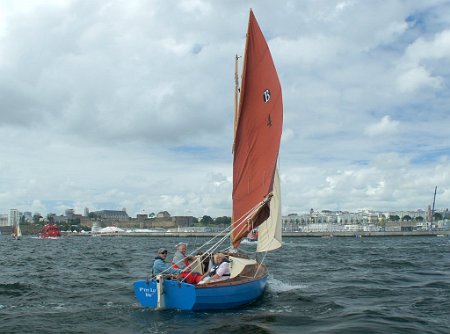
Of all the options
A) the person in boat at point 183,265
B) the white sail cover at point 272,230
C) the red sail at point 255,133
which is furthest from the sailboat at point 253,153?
the white sail cover at point 272,230

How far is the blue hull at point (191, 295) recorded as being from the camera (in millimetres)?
16562

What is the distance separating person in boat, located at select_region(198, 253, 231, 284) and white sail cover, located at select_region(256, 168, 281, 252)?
4.58 meters

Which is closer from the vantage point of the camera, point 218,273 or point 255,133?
point 218,273

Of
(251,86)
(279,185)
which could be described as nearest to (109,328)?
(251,86)

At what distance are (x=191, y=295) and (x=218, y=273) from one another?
188 cm

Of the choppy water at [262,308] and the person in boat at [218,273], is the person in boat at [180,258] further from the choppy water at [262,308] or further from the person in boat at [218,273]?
the choppy water at [262,308]

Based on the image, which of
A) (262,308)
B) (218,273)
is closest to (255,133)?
(218,273)

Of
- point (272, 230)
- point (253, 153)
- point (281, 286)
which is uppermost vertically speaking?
point (253, 153)

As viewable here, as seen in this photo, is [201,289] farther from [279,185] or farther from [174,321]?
[279,185]

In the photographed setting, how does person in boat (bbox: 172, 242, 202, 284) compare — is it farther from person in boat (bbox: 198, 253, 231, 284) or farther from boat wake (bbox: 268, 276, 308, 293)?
boat wake (bbox: 268, 276, 308, 293)

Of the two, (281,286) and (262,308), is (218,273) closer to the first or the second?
(262,308)

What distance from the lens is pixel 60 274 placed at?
30.3m

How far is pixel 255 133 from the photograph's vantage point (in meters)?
20.6

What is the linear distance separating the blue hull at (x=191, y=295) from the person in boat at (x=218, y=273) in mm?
525
